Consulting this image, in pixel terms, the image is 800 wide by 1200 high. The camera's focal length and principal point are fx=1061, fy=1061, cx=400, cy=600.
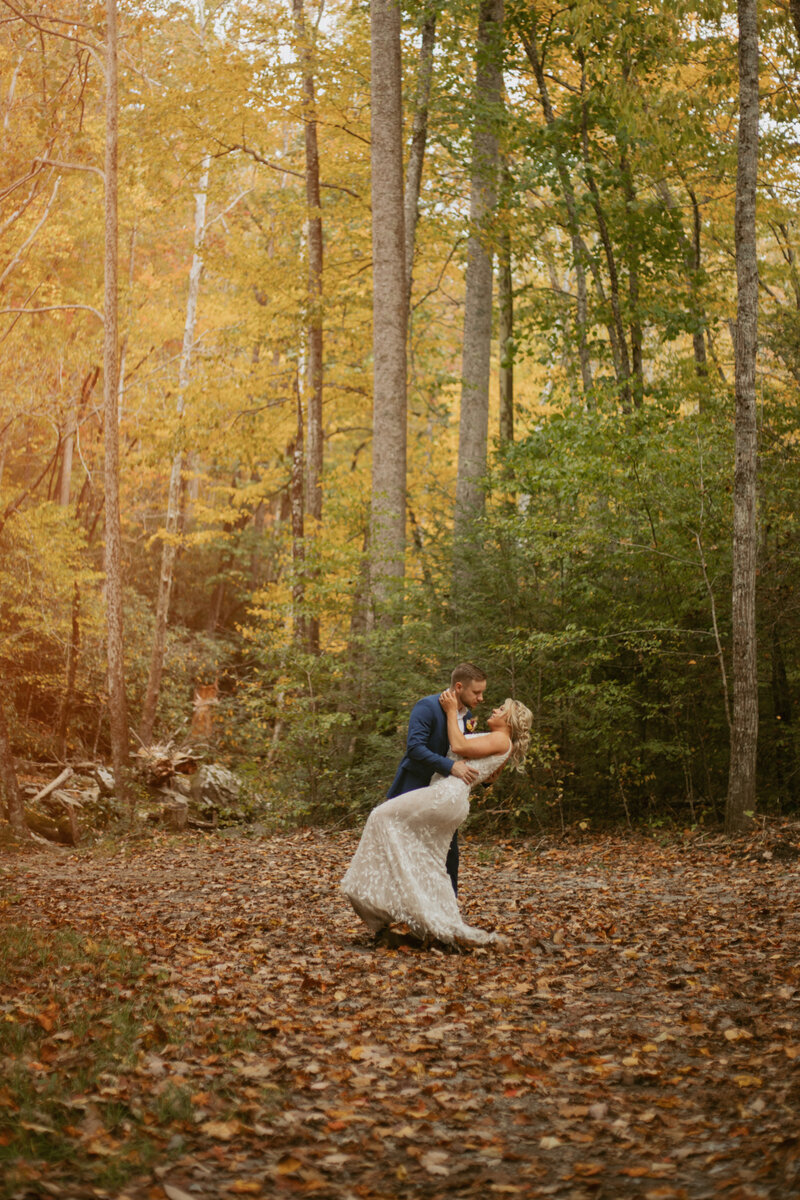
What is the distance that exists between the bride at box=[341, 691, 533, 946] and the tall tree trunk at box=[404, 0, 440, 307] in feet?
39.4

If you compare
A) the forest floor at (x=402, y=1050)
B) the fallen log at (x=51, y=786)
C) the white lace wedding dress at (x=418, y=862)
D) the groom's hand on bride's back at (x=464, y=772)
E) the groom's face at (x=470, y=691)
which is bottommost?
the fallen log at (x=51, y=786)

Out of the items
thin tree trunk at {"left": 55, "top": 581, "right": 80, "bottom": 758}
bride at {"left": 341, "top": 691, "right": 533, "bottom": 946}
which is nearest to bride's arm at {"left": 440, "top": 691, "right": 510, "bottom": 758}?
bride at {"left": 341, "top": 691, "right": 533, "bottom": 946}

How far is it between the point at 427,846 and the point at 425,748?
716mm

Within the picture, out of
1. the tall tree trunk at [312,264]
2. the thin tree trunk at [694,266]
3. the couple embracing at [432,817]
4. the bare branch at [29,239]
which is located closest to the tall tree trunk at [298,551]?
the tall tree trunk at [312,264]

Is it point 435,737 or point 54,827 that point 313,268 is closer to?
point 54,827

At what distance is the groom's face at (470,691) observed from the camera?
7199 millimetres

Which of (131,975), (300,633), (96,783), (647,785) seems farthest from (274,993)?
(96,783)

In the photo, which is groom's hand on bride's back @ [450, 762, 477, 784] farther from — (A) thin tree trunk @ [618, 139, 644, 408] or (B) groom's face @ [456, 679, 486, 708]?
(A) thin tree trunk @ [618, 139, 644, 408]

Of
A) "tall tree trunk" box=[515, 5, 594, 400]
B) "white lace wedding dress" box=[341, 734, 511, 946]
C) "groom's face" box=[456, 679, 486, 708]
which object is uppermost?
"tall tree trunk" box=[515, 5, 594, 400]

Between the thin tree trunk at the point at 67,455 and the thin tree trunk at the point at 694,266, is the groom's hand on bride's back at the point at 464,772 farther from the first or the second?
the thin tree trunk at the point at 67,455

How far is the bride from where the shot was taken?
286 inches

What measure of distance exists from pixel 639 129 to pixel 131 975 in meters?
12.4

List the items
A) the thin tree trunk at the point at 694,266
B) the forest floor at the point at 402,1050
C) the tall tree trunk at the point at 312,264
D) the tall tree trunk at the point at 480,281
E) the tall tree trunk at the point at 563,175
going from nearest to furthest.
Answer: the forest floor at the point at 402,1050
the tall tree trunk at the point at 563,175
the thin tree trunk at the point at 694,266
the tall tree trunk at the point at 480,281
the tall tree trunk at the point at 312,264

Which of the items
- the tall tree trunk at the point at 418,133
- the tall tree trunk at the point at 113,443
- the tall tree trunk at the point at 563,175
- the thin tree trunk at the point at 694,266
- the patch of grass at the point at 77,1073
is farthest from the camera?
the tall tree trunk at the point at 418,133
